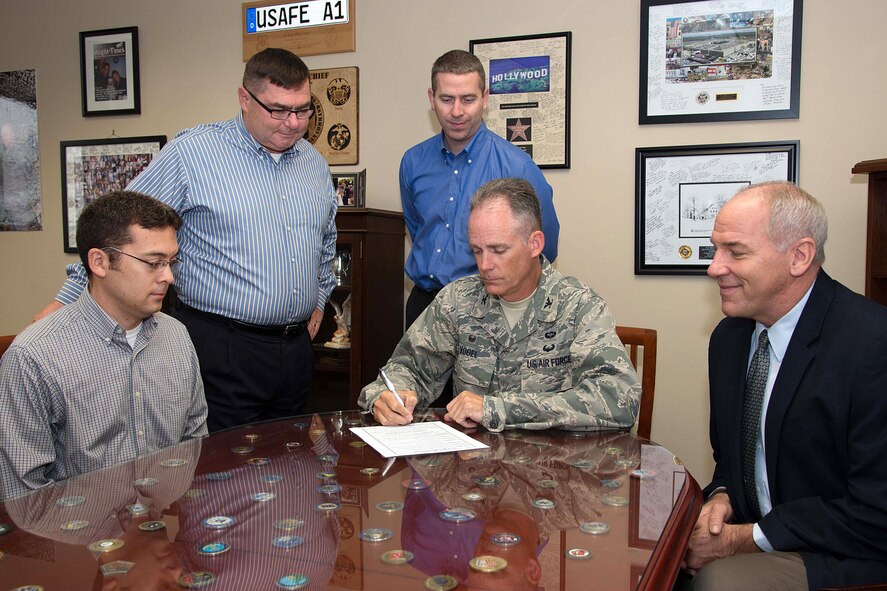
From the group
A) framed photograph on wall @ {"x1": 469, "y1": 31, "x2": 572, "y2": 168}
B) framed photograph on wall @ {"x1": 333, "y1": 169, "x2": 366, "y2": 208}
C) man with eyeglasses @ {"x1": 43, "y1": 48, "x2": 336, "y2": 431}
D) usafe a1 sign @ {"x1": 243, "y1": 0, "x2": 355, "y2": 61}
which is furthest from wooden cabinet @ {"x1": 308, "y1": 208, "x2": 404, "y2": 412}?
usafe a1 sign @ {"x1": 243, "y1": 0, "x2": 355, "y2": 61}

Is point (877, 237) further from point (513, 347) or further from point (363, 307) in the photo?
point (363, 307)

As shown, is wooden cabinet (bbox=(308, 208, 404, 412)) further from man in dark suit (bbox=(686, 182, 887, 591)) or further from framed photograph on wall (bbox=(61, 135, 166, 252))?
man in dark suit (bbox=(686, 182, 887, 591))

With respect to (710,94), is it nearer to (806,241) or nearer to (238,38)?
(806,241)

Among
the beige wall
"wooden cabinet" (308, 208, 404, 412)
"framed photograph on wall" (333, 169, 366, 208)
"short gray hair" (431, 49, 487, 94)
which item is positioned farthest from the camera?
"framed photograph on wall" (333, 169, 366, 208)

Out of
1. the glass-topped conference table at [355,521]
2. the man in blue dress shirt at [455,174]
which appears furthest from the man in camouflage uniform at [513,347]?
the man in blue dress shirt at [455,174]

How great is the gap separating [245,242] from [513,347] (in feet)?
3.26

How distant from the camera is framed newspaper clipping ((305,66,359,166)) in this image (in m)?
4.09

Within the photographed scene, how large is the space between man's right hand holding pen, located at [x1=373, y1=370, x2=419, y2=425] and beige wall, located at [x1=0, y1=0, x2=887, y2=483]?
182cm

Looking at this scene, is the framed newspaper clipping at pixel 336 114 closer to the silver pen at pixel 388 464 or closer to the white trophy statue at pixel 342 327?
the white trophy statue at pixel 342 327

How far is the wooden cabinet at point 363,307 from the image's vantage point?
3629 millimetres

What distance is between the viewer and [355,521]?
1.31 m

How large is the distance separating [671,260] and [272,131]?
193 centimetres

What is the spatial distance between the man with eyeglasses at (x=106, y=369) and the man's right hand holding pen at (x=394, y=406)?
1.73ft

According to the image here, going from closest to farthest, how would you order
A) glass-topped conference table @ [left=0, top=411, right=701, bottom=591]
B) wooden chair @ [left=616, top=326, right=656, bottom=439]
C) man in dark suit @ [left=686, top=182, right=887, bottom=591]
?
glass-topped conference table @ [left=0, top=411, right=701, bottom=591] → man in dark suit @ [left=686, top=182, right=887, bottom=591] → wooden chair @ [left=616, top=326, right=656, bottom=439]
